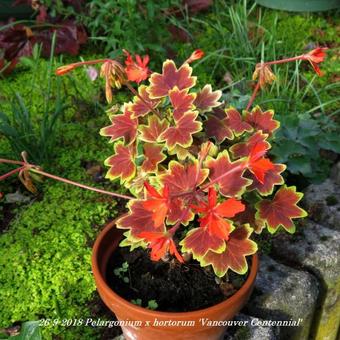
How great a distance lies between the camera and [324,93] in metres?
2.46

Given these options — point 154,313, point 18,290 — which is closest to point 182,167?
point 154,313

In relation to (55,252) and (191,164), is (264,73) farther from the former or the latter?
(55,252)

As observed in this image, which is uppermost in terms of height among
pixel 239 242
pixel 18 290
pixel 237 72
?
pixel 239 242

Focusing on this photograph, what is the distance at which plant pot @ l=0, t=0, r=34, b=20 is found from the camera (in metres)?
3.06

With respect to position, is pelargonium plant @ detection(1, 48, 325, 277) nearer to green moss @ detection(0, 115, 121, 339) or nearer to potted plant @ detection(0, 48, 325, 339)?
potted plant @ detection(0, 48, 325, 339)

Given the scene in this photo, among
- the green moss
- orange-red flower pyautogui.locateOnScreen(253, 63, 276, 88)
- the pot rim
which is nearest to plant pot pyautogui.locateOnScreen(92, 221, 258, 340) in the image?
the pot rim

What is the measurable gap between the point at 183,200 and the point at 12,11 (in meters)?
2.41

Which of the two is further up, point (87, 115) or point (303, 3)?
point (303, 3)

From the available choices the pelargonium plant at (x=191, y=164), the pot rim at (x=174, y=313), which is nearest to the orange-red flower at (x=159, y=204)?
the pelargonium plant at (x=191, y=164)

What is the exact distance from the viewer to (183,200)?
113 cm

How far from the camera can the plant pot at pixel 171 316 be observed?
3.91ft

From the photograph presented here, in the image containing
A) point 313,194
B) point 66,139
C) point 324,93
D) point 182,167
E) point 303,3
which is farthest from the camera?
point 303,3

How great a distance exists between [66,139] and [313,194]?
104cm

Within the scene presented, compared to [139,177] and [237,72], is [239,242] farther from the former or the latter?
[237,72]
